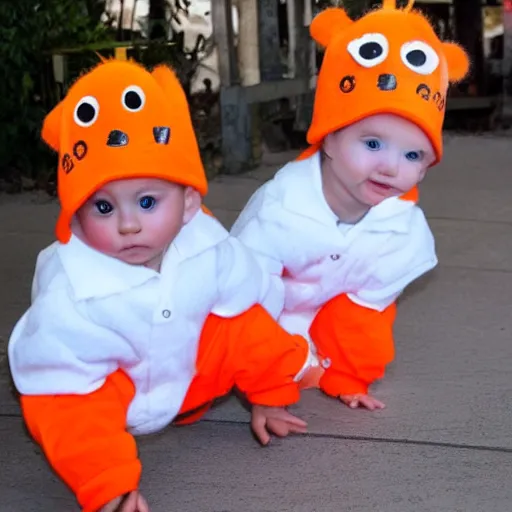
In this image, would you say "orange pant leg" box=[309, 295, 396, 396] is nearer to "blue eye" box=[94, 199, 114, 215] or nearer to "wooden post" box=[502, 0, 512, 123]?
"blue eye" box=[94, 199, 114, 215]

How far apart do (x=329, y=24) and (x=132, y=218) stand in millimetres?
536

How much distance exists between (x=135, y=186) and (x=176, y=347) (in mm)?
254

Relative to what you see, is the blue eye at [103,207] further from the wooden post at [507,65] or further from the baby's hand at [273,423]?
the wooden post at [507,65]

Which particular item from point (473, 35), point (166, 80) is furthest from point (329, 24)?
point (473, 35)

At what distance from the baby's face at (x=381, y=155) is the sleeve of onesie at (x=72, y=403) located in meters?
0.46

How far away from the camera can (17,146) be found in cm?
312

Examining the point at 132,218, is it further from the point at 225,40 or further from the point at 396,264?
the point at 225,40

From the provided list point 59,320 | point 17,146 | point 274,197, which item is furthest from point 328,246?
point 17,146

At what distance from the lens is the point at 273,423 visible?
1.35 metres

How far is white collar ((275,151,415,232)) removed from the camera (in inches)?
55.2

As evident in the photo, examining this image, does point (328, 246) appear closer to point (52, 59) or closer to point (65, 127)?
point (65, 127)

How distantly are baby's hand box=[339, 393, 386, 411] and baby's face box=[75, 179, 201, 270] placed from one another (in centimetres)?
50

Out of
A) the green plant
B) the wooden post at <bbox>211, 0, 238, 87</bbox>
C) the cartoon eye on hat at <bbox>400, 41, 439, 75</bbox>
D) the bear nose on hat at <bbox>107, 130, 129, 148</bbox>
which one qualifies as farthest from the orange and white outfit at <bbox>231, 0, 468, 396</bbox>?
the wooden post at <bbox>211, 0, 238, 87</bbox>

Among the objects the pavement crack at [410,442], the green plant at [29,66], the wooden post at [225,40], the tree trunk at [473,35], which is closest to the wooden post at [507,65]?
the tree trunk at [473,35]
